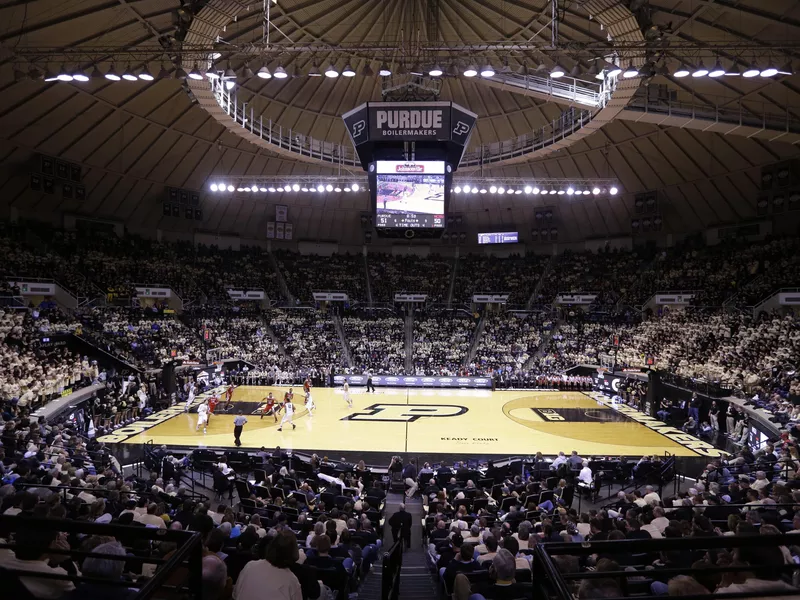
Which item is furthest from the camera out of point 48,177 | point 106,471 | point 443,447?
point 48,177

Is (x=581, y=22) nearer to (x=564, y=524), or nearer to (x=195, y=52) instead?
(x=195, y=52)

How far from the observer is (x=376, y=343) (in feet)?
133

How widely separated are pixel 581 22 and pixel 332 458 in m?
19.6

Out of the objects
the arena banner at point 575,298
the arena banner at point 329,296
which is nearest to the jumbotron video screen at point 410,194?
the arena banner at point 329,296

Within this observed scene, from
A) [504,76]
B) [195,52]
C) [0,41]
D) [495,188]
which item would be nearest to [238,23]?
[195,52]

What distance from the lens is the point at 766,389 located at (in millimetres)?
22172

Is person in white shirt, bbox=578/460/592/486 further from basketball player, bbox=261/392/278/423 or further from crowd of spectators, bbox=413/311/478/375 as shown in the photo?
crowd of spectators, bbox=413/311/478/375

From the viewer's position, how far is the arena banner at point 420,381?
3559 cm

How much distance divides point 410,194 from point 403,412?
1126 centimetres

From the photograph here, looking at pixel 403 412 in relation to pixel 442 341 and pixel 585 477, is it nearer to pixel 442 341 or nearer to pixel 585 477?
pixel 585 477

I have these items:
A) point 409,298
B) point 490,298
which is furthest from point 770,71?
point 409,298

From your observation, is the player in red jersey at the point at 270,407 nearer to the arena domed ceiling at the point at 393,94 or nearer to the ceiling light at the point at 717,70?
the arena domed ceiling at the point at 393,94

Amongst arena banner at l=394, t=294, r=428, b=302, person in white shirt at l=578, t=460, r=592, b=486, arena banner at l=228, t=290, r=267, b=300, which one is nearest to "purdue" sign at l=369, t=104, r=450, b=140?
person in white shirt at l=578, t=460, r=592, b=486

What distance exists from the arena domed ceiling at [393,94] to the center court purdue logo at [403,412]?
1411 cm
